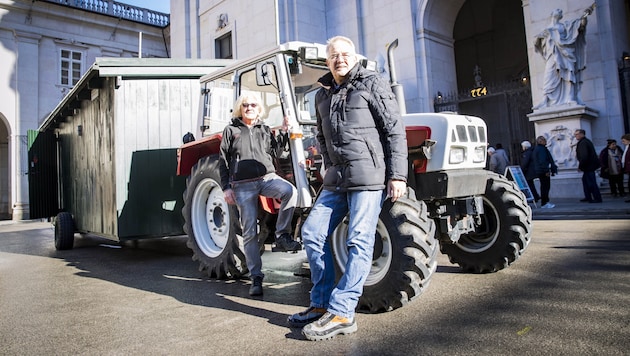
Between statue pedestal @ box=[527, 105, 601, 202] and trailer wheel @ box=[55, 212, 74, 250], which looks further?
statue pedestal @ box=[527, 105, 601, 202]

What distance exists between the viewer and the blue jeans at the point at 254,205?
4072 millimetres

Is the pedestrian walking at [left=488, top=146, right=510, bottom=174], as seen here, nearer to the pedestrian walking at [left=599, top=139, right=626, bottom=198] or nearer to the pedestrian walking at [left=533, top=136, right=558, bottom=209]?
the pedestrian walking at [left=533, top=136, right=558, bottom=209]

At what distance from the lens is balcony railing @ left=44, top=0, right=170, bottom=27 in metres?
27.9

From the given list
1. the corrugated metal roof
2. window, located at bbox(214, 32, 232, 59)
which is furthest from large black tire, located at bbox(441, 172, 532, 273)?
window, located at bbox(214, 32, 232, 59)

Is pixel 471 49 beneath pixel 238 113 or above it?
above

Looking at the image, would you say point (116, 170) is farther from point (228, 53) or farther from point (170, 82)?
point (228, 53)

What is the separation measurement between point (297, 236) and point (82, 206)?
19.7 feet

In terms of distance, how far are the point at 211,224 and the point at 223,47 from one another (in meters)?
19.1

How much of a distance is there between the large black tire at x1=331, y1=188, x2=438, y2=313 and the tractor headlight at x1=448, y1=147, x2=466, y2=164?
505mm

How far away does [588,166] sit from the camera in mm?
10125

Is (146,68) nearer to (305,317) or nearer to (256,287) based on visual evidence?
(256,287)

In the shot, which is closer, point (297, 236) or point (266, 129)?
point (297, 236)

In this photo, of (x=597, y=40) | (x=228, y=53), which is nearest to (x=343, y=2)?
(x=228, y=53)

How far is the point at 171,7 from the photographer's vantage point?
25.1m
